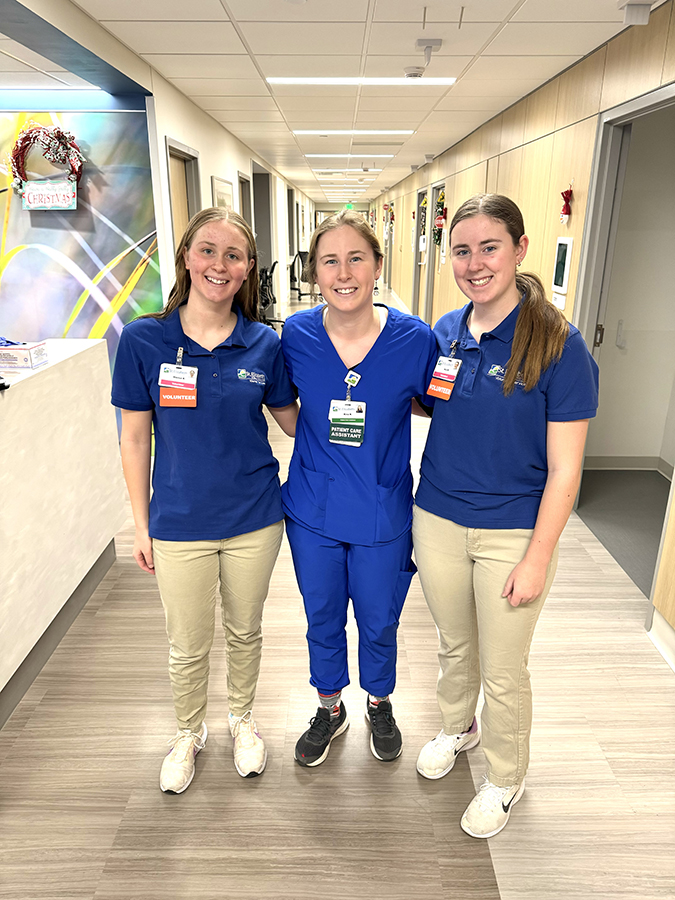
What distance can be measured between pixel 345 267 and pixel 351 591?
37.7 inches

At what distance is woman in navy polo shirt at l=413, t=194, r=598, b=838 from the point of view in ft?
4.89

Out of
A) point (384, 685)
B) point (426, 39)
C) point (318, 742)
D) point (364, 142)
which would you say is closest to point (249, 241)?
point (384, 685)

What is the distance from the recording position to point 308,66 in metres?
3.98

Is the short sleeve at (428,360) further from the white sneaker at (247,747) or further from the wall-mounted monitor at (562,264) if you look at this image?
the wall-mounted monitor at (562,264)

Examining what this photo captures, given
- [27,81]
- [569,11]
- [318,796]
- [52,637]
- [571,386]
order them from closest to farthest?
[571,386] → [318,796] → [52,637] → [569,11] → [27,81]

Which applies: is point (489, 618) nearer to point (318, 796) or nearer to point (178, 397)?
point (318, 796)

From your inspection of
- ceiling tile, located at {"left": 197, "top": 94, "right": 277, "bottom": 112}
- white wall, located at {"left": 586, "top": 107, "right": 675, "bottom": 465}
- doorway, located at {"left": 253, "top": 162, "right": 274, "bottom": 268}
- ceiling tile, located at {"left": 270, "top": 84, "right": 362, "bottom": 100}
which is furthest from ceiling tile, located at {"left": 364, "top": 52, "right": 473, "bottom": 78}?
doorway, located at {"left": 253, "top": 162, "right": 274, "bottom": 268}

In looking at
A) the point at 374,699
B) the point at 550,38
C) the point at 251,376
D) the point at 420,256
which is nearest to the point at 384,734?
the point at 374,699

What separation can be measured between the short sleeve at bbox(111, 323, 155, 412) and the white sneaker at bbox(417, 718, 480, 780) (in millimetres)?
1438

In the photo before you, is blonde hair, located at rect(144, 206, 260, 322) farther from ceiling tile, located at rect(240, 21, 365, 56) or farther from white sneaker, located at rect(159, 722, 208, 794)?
ceiling tile, located at rect(240, 21, 365, 56)

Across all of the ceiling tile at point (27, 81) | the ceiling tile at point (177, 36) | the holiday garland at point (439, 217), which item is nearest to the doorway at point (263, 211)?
the holiday garland at point (439, 217)

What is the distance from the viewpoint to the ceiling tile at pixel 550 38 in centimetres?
313

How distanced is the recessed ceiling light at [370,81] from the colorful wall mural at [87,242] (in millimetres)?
1071

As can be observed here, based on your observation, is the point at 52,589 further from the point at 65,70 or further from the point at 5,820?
the point at 65,70
